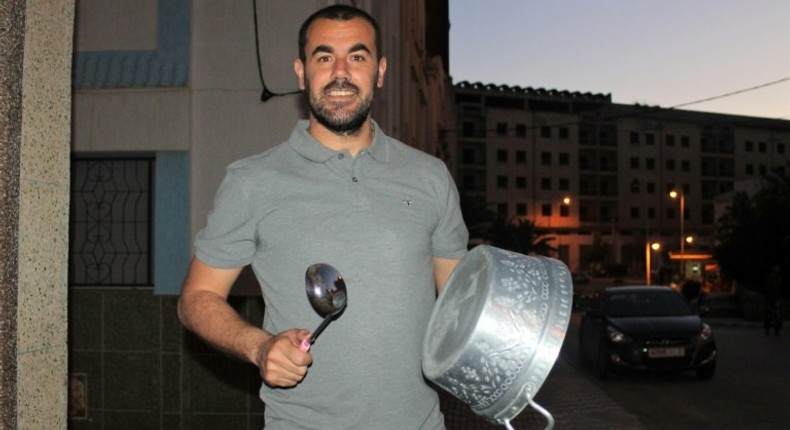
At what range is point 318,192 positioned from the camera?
2.70 meters

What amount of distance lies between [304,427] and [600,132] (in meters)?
95.6

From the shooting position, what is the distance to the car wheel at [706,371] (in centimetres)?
1415

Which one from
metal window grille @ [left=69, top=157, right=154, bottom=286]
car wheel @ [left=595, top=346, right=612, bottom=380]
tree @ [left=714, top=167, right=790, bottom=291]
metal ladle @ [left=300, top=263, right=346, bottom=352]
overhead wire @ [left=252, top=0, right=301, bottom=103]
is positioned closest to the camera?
metal ladle @ [left=300, top=263, right=346, bottom=352]

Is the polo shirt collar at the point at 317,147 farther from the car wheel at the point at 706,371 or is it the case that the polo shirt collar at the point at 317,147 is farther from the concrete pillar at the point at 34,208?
the car wheel at the point at 706,371

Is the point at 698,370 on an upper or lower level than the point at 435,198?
lower

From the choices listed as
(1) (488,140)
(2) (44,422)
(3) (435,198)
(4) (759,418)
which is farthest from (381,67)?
(1) (488,140)

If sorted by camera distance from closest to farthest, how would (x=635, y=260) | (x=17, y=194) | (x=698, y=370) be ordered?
(x=17, y=194) < (x=698, y=370) < (x=635, y=260)

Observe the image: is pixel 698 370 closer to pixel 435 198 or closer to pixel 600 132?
pixel 435 198

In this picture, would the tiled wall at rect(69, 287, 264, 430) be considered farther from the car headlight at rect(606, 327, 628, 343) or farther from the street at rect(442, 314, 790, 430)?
the car headlight at rect(606, 327, 628, 343)

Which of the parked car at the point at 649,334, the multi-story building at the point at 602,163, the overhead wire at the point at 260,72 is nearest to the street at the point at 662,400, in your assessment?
the parked car at the point at 649,334

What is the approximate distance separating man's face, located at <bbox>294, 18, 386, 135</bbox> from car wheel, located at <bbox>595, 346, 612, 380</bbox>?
12337 millimetres

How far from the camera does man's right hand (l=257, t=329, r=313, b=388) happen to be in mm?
2178

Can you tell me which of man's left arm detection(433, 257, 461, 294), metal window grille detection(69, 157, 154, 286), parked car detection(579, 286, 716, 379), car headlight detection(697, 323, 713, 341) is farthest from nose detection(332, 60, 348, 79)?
car headlight detection(697, 323, 713, 341)

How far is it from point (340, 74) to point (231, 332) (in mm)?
849
